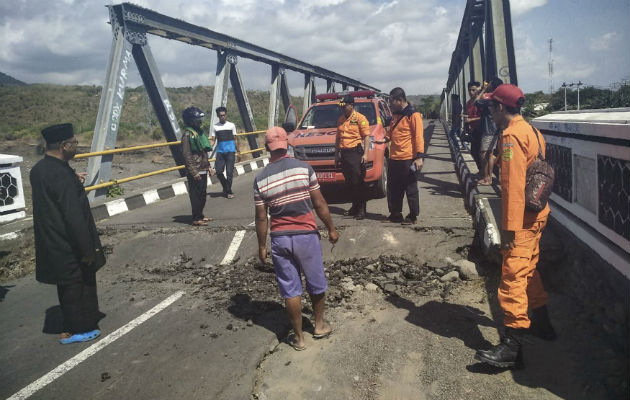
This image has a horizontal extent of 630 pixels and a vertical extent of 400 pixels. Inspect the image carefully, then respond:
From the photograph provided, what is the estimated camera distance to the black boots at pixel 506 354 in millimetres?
2879

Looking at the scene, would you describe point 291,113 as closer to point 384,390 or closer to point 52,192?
point 52,192

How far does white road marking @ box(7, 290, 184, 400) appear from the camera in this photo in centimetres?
311

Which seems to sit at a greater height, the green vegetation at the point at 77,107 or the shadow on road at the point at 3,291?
the green vegetation at the point at 77,107

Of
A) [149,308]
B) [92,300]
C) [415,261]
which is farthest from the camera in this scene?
[415,261]

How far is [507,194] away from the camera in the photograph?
9.63 ft

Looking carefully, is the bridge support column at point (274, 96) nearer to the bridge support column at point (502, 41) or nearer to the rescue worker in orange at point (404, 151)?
the bridge support column at point (502, 41)

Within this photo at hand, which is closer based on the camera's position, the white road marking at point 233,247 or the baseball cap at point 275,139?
the baseball cap at point 275,139

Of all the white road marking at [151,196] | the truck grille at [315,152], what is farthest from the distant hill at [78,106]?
the truck grille at [315,152]

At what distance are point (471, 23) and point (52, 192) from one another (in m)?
18.7

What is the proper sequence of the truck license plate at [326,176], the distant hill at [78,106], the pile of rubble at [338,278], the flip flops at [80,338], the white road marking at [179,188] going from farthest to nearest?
the distant hill at [78,106] → the white road marking at [179,188] → the truck license plate at [326,176] → the pile of rubble at [338,278] → the flip flops at [80,338]

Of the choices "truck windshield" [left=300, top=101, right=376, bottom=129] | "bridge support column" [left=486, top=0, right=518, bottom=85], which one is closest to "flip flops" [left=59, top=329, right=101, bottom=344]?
"truck windshield" [left=300, top=101, right=376, bottom=129]

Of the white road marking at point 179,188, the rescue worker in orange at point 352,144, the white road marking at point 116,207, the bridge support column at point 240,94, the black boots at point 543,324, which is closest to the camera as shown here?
the black boots at point 543,324

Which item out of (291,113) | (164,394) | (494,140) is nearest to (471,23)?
(291,113)

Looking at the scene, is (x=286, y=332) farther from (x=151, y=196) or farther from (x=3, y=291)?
(x=151, y=196)
